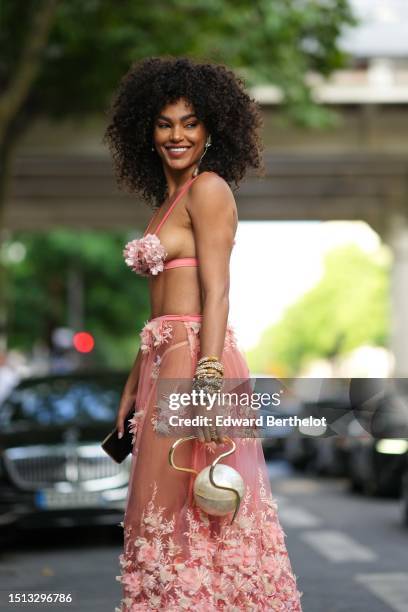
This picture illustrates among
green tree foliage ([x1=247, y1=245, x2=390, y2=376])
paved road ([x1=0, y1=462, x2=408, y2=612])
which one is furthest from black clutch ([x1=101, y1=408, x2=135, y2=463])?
green tree foliage ([x1=247, y1=245, x2=390, y2=376])

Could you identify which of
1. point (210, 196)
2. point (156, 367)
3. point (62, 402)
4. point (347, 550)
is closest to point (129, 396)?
point (156, 367)

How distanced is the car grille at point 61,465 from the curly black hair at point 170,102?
5.85 metres

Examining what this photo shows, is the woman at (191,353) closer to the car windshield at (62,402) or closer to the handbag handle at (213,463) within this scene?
the handbag handle at (213,463)

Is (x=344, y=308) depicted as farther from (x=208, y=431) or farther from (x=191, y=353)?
(x=208, y=431)

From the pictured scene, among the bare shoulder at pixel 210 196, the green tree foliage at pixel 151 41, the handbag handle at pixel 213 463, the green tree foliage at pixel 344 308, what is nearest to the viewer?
the handbag handle at pixel 213 463

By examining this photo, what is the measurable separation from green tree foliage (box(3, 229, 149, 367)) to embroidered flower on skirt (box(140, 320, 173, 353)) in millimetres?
40462

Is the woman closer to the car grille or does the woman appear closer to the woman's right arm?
the woman's right arm

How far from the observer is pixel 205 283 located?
4324 millimetres

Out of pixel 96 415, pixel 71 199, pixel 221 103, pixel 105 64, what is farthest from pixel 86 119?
pixel 221 103

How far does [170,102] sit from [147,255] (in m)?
0.56

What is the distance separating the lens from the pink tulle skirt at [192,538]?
4242 mm

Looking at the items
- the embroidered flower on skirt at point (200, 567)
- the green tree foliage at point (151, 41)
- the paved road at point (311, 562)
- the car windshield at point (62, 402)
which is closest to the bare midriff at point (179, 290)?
the embroidered flower on skirt at point (200, 567)

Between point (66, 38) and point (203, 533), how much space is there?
15703 millimetres

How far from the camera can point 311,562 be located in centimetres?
941
